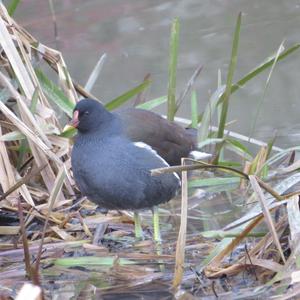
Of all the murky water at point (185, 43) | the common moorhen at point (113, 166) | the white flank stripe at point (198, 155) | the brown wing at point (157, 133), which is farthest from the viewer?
the murky water at point (185, 43)

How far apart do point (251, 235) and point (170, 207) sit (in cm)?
149

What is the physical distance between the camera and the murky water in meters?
7.38

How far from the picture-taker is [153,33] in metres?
9.17

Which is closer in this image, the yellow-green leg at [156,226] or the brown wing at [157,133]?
the yellow-green leg at [156,226]

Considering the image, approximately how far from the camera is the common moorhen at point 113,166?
190 inches

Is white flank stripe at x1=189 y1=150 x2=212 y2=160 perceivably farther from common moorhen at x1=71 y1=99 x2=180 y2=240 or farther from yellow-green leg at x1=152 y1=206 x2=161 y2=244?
yellow-green leg at x1=152 y1=206 x2=161 y2=244

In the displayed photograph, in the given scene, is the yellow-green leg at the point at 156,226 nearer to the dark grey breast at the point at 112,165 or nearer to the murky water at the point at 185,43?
the dark grey breast at the point at 112,165

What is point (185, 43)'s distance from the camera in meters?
8.81

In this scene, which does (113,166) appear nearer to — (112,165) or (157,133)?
(112,165)

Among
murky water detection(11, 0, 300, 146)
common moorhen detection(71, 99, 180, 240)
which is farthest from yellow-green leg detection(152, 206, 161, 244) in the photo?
murky water detection(11, 0, 300, 146)

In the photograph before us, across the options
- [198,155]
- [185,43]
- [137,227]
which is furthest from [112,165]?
[185,43]

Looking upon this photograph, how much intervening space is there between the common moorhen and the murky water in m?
1.71

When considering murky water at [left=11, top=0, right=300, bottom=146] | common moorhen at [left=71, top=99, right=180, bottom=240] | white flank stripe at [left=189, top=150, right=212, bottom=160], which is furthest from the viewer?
murky water at [left=11, top=0, right=300, bottom=146]

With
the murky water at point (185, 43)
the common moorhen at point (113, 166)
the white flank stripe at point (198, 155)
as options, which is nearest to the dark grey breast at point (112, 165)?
the common moorhen at point (113, 166)
